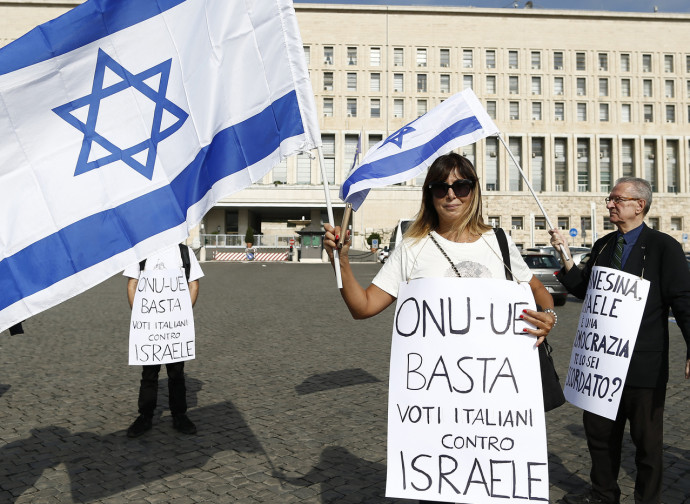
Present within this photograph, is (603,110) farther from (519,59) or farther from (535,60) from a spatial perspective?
(519,59)

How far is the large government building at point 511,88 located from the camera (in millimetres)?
61000

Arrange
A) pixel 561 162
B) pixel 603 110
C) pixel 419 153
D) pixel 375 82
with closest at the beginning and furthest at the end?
pixel 419 153 → pixel 375 82 → pixel 603 110 → pixel 561 162

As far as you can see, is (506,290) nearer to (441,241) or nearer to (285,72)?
(441,241)

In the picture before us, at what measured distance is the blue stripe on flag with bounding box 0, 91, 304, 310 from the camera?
2428mm

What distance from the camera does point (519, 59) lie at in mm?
61625

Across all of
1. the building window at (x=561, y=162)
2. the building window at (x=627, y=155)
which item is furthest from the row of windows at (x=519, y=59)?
the building window at (x=561, y=162)

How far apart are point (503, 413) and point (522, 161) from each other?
6364cm

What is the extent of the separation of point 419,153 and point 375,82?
58.5m

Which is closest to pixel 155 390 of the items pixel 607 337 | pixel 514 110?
pixel 607 337

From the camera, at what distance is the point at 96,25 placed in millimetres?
2580

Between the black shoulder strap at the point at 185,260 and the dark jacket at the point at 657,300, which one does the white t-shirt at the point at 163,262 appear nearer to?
the black shoulder strap at the point at 185,260

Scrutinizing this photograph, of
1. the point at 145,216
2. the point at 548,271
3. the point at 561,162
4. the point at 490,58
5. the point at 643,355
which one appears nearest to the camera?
the point at 145,216

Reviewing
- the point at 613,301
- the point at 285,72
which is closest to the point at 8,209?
the point at 285,72

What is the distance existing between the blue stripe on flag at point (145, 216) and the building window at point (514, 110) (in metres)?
63.3
